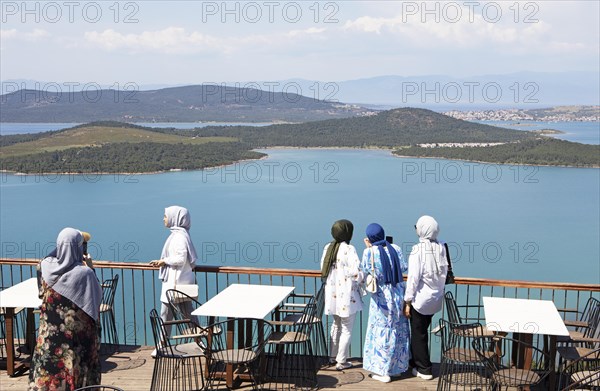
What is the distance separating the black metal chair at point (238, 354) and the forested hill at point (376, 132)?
11569 cm

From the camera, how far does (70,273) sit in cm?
441

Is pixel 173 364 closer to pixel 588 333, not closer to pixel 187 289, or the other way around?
pixel 187 289

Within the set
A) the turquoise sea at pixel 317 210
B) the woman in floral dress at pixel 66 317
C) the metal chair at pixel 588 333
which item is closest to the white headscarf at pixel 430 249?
the metal chair at pixel 588 333

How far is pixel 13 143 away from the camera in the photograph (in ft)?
326

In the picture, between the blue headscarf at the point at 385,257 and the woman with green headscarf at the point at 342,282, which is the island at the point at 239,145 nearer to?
the woman with green headscarf at the point at 342,282

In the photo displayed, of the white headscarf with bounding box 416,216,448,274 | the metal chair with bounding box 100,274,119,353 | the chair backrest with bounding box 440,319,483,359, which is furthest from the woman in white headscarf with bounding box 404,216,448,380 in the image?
the metal chair with bounding box 100,274,119,353

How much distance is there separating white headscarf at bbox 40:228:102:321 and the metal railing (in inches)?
51.4

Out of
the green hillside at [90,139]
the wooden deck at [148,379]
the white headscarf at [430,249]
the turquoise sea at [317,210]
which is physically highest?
the green hillside at [90,139]

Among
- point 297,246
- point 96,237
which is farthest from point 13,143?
point 297,246

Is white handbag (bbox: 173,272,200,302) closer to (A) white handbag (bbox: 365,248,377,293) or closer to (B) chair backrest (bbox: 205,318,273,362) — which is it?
(B) chair backrest (bbox: 205,318,273,362)

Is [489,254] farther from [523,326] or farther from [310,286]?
[523,326]

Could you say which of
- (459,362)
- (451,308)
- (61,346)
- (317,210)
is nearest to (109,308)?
(61,346)

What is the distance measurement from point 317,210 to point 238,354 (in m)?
61.9

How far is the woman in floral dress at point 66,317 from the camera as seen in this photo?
4.40m
